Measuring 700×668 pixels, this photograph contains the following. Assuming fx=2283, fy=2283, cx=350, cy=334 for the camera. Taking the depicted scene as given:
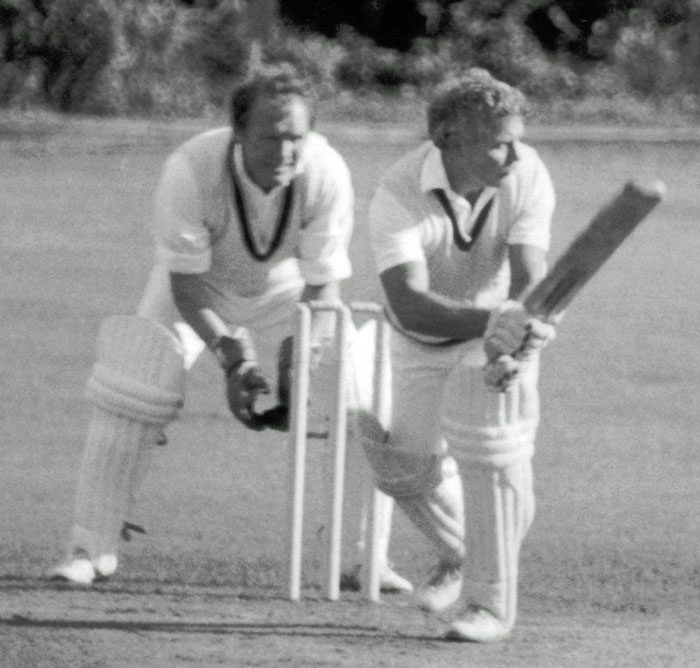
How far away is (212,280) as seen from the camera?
692 centimetres

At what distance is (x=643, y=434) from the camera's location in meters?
9.77

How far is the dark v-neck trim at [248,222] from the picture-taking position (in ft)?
22.0

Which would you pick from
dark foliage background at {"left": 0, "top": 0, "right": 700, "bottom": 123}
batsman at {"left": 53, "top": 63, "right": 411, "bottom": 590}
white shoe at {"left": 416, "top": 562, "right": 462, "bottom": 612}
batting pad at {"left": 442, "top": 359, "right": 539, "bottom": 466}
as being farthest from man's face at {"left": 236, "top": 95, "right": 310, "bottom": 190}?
dark foliage background at {"left": 0, "top": 0, "right": 700, "bottom": 123}

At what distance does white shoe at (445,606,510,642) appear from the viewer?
5.83 m

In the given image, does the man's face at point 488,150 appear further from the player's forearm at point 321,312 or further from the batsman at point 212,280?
the player's forearm at point 321,312

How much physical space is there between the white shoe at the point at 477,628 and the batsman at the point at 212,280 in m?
0.89

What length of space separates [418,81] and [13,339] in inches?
536

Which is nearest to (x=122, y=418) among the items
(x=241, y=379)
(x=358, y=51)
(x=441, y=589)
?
(x=241, y=379)

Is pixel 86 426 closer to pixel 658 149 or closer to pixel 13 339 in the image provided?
pixel 13 339

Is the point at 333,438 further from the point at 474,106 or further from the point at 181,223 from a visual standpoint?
the point at 474,106

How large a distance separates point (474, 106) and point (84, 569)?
74.3 inches

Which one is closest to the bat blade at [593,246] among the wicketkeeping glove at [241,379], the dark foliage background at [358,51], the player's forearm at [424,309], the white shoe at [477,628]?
the player's forearm at [424,309]

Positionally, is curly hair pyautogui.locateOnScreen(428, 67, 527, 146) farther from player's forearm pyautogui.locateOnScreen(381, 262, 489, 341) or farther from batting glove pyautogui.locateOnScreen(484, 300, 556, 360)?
batting glove pyautogui.locateOnScreen(484, 300, 556, 360)

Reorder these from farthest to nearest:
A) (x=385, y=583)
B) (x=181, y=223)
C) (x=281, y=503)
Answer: (x=281, y=503), (x=385, y=583), (x=181, y=223)
